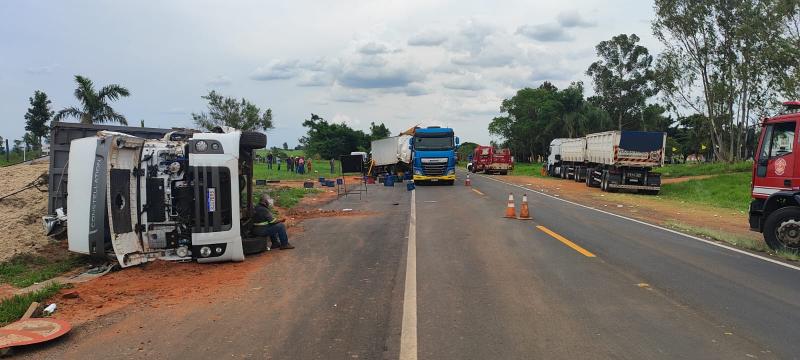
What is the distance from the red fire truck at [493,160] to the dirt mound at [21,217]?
41.8m

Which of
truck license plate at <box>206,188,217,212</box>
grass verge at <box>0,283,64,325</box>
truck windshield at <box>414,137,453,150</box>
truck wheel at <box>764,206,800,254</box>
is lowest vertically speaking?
grass verge at <box>0,283,64,325</box>

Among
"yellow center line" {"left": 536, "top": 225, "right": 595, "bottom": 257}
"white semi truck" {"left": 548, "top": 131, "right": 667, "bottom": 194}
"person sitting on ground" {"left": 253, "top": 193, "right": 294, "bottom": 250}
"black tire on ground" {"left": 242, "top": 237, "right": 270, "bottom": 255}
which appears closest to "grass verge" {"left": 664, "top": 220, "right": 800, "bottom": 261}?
"yellow center line" {"left": 536, "top": 225, "right": 595, "bottom": 257}

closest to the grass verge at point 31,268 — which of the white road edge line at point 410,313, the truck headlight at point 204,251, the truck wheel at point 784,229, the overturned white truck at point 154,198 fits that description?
the overturned white truck at point 154,198

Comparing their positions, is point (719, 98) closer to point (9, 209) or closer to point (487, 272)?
point (487, 272)

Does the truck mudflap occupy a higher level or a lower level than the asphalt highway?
→ higher

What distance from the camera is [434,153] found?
100ft

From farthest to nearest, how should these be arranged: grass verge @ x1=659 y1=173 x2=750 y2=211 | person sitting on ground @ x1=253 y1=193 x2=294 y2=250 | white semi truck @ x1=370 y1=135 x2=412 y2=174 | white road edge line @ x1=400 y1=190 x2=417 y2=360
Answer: white semi truck @ x1=370 y1=135 x2=412 y2=174 < grass verge @ x1=659 y1=173 x2=750 y2=211 < person sitting on ground @ x1=253 y1=193 x2=294 y2=250 < white road edge line @ x1=400 y1=190 x2=417 y2=360

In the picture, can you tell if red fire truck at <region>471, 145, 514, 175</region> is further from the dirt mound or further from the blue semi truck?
the dirt mound

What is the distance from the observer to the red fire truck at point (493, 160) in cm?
5269

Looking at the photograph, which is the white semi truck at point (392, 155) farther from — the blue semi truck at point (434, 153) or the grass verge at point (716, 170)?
the grass verge at point (716, 170)

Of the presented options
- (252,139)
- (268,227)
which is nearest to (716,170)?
(268,227)

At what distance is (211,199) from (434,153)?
22.6 m

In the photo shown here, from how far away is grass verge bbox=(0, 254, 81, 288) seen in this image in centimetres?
834

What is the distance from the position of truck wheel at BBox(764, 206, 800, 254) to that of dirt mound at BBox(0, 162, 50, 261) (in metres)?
13.4
